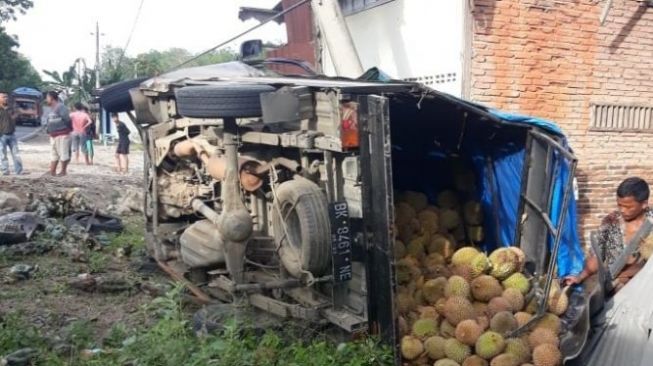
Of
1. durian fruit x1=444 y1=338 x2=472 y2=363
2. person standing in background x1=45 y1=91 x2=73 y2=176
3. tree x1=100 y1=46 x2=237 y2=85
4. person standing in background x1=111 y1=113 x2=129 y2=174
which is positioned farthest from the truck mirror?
person standing in background x1=111 y1=113 x2=129 y2=174

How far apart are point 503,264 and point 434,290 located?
63 centimetres

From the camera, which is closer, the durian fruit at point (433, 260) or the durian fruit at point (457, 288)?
the durian fruit at point (457, 288)

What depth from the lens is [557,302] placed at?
14.9 feet

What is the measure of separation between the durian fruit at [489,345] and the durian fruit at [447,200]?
190cm

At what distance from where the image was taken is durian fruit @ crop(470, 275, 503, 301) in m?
4.48

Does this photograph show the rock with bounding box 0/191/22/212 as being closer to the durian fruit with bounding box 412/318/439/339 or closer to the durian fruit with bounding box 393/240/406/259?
the durian fruit with bounding box 393/240/406/259

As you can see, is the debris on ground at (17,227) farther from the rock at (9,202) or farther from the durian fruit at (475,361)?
the durian fruit at (475,361)

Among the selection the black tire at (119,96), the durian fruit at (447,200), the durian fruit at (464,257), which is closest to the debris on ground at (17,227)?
the black tire at (119,96)

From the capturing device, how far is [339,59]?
8.41 m

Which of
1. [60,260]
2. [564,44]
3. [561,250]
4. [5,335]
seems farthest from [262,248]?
[564,44]

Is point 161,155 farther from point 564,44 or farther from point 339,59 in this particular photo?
point 564,44

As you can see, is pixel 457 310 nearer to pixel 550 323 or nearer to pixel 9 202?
pixel 550 323

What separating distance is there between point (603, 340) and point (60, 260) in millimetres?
6134

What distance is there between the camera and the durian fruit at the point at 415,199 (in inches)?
219
